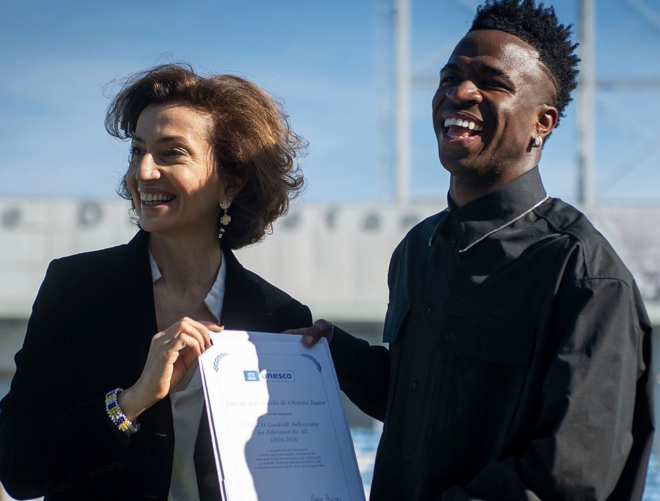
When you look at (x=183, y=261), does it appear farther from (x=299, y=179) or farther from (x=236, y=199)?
(x=299, y=179)

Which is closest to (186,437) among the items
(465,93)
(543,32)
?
(465,93)

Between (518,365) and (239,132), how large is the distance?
3.98ft

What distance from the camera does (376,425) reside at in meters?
13.1

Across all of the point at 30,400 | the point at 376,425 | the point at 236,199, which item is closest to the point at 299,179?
the point at 236,199

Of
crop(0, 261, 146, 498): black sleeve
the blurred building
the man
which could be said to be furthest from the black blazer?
the blurred building

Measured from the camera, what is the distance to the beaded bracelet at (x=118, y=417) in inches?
99.0

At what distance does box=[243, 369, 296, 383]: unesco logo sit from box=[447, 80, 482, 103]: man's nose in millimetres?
898

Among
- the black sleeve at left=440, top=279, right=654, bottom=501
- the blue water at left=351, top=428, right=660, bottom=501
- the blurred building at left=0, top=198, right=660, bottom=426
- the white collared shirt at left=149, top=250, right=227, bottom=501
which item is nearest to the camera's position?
the black sleeve at left=440, top=279, right=654, bottom=501

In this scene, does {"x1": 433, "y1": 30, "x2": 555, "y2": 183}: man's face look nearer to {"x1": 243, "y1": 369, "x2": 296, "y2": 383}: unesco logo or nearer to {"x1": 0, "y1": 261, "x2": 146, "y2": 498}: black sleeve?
{"x1": 243, "y1": 369, "x2": 296, "y2": 383}: unesco logo

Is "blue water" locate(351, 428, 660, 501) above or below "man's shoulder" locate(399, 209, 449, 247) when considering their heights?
below

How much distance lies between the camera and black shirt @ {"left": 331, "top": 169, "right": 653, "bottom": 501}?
7.15 ft

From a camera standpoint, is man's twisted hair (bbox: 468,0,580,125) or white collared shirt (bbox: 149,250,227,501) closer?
man's twisted hair (bbox: 468,0,580,125)

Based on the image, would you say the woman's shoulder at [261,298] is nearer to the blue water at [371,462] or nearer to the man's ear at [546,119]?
the man's ear at [546,119]

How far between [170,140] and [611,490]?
1.58 m
